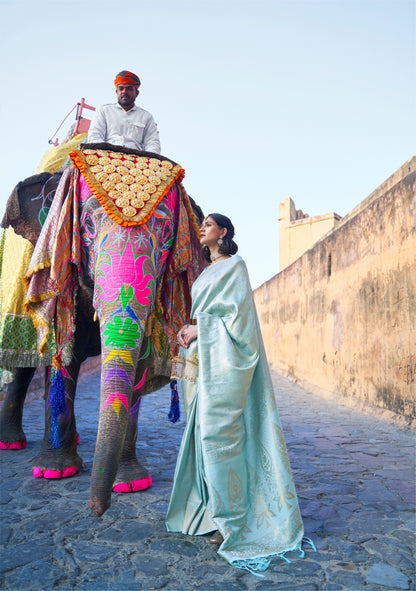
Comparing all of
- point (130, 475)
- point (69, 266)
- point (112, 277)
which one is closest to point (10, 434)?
point (130, 475)

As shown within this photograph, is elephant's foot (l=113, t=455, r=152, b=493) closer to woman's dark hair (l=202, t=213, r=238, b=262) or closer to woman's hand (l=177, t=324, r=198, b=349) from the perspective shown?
woman's hand (l=177, t=324, r=198, b=349)

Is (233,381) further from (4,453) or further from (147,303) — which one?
(4,453)

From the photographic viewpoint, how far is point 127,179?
9.69ft

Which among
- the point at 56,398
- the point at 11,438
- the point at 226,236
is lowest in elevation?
the point at 11,438

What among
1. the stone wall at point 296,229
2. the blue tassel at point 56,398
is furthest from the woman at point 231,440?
the stone wall at point 296,229

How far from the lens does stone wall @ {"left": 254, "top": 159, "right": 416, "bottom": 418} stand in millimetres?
5363

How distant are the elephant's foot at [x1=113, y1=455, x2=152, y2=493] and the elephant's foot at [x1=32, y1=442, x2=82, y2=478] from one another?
391 millimetres

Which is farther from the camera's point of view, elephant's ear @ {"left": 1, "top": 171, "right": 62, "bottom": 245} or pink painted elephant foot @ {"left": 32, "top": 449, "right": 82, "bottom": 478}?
elephant's ear @ {"left": 1, "top": 171, "right": 62, "bottom": 245}

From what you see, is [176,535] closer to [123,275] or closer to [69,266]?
[123,275]

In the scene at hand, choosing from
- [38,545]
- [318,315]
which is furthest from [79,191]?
[318,315]

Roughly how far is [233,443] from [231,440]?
2cm

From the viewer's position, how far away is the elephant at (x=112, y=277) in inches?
98.7

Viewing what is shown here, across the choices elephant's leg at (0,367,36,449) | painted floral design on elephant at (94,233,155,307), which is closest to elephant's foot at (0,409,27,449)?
elephant's leg at (0,367,36,449)

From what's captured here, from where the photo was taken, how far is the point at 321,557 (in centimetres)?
212
